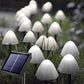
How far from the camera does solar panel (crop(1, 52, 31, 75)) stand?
99 cm

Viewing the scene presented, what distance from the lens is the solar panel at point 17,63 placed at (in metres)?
0.99

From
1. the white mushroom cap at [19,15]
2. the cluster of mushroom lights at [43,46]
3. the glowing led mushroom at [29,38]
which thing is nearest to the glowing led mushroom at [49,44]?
the cluster of mushroom lights at [43,46]

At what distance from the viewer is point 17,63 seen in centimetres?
103

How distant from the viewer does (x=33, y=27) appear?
1.47m

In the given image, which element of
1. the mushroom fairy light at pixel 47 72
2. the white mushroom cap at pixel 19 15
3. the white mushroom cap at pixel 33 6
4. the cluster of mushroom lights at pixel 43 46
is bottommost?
the mushroom fairy light at pixel 47 72

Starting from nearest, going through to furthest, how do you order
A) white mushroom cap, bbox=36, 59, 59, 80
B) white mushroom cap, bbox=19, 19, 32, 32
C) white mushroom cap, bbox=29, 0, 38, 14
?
white mushroom cap, bbox=36, 59, 59, 80
white mushroom cap, bbox=29, 0, 38, 14
white mushroom cap, bbox=19, 19, 32, 32

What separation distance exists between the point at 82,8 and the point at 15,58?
1465 mm

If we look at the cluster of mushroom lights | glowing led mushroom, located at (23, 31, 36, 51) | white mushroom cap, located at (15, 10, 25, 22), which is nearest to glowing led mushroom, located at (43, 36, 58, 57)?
the cluster of mushroom lights

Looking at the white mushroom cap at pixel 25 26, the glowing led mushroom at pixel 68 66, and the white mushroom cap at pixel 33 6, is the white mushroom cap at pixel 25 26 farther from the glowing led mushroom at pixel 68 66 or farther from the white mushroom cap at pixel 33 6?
the glowing led mushroom at pixel 68 66

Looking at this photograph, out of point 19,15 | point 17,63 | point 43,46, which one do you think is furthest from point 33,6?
point 17,63

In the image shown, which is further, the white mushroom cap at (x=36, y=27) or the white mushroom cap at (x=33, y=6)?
the white mushroom cap at (x=36, y=27)

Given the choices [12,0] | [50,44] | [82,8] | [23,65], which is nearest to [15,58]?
[23,65]

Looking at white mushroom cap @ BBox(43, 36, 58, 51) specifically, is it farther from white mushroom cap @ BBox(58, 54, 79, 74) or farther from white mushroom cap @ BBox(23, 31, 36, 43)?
white mushroom cap @ BBox(58, 54, 79, 74)

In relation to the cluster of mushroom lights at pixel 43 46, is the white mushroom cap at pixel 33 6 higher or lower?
higher
